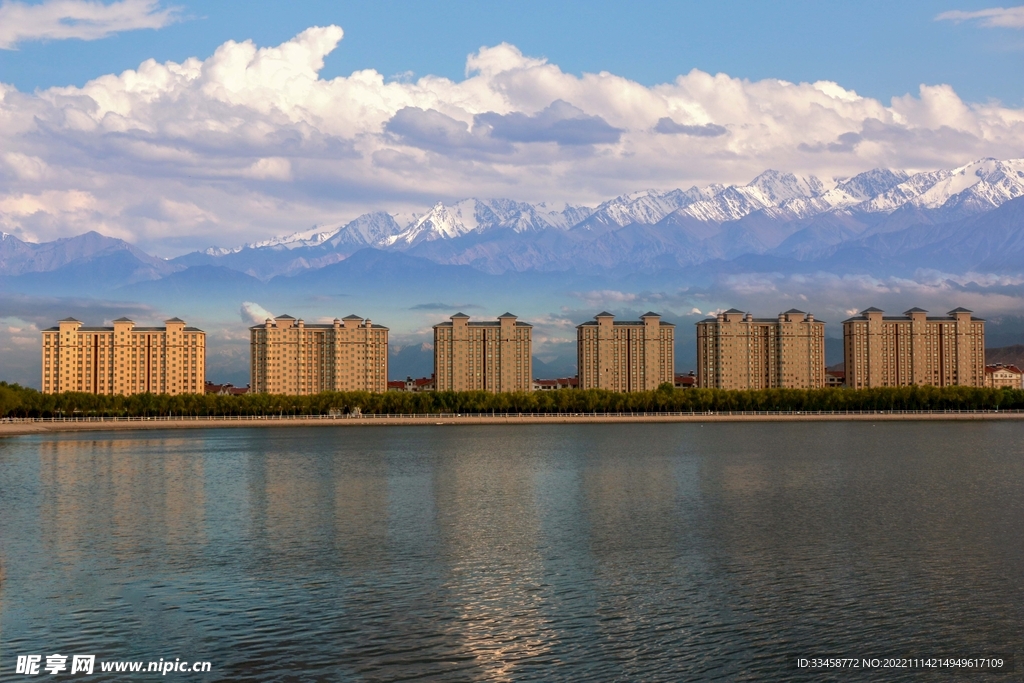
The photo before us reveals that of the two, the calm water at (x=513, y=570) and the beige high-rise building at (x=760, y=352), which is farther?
the beige high-rise building at (x=760, y=352)

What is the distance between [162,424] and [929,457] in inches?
3436

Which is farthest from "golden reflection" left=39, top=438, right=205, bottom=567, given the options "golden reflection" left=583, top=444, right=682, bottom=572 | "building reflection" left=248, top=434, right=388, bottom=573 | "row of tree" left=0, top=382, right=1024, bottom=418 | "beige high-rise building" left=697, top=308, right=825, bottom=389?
"beige high-rise building" left=697, top=308, right=825, bottom=389

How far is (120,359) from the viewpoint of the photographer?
168m

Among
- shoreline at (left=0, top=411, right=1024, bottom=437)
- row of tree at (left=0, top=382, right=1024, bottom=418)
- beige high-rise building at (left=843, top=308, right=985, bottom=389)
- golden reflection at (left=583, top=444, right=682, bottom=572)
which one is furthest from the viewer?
beige high-rise building at (left=843, top=308, right=985, bottom=389)

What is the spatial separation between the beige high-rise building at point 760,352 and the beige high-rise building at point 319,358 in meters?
57.4

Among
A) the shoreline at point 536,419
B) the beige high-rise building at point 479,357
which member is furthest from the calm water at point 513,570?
the beige high-rise building at point 479,357

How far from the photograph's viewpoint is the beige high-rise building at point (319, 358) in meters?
174

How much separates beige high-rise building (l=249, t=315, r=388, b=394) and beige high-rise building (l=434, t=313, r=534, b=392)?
1157 centimetres

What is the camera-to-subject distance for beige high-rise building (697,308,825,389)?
17538 centimetres

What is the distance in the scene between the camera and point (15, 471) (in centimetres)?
5481

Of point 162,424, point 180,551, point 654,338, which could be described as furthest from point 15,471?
point 654,338

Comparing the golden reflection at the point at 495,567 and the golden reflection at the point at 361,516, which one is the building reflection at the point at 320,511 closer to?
the golden reflection at the point at 361,516

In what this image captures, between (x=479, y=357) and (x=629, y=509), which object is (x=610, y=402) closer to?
(x=479, y=357)

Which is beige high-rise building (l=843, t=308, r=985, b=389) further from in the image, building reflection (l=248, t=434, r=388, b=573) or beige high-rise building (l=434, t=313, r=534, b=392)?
building reflection (l=248, t=434, r=388, b=573)
